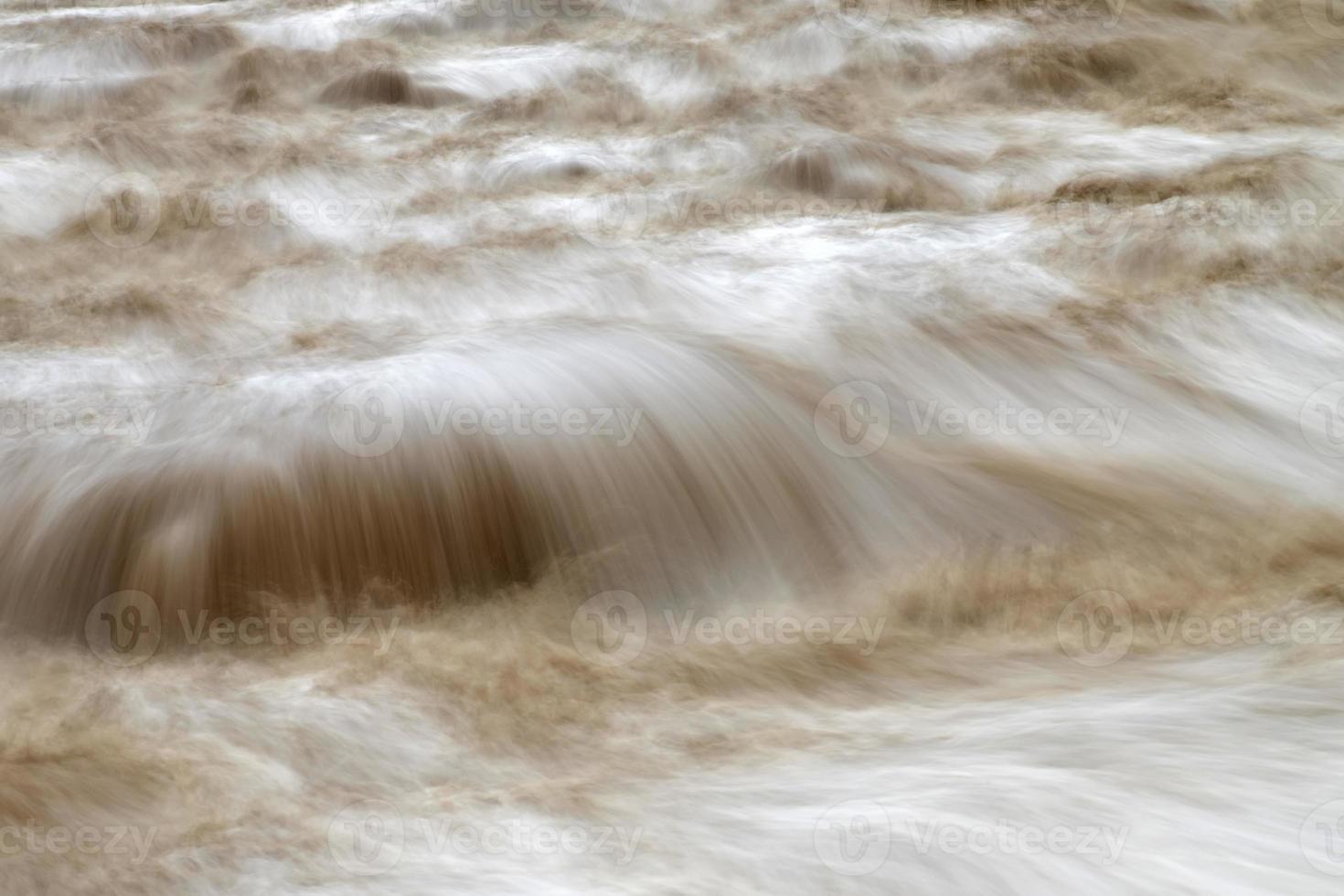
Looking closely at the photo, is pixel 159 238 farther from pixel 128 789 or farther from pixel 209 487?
pixel 128 789

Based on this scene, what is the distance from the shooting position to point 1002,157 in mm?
5582

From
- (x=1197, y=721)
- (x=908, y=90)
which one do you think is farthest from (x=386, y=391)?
(x=908, y=90)

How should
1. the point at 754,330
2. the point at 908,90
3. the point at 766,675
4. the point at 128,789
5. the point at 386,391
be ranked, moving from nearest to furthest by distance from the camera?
the point at 128,789, the point at 766,675, the point at 386,391, the point at 754,330, the point at 908,90

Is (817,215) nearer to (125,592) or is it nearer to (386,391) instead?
(386,391)

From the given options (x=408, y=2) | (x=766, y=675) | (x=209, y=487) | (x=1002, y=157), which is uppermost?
(x=408, y=2)

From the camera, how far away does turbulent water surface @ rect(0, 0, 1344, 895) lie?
84.8 inches

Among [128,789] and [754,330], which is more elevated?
[754,330]

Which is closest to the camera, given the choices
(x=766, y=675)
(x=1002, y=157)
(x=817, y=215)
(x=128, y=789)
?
(x=128, y=789)

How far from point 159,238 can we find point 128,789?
3.30m

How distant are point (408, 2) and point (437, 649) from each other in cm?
686

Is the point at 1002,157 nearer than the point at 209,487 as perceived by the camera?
No

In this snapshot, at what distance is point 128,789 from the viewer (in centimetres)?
Result: 228

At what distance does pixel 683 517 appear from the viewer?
10.3 feet

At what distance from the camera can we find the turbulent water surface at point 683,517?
2.15 meters
